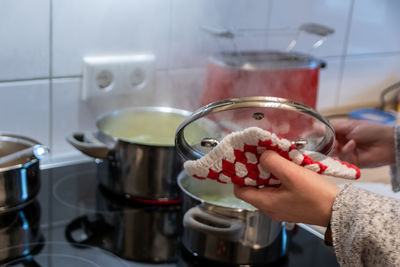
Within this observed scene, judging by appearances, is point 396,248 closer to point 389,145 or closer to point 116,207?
point 389,145

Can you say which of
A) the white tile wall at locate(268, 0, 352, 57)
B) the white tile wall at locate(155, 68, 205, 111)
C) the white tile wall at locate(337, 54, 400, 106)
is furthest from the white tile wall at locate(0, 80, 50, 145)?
the white tile wall at locate(337, 54, 400, 106)

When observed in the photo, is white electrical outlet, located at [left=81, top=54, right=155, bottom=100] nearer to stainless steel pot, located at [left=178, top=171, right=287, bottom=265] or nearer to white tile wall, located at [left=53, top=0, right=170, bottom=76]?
white tile wall, located at [left=53, top=0, right=170, bottom=76]

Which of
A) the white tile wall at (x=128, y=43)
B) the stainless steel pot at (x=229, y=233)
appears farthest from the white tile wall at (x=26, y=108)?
the stainless steel pot at (x=229, y=233)

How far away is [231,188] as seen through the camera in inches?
34.3

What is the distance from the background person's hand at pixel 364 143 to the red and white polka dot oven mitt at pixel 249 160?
34cm

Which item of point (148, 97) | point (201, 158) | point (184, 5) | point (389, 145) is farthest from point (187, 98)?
point (201, 158)

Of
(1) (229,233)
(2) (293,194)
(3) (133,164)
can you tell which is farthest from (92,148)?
(2) (293,194)

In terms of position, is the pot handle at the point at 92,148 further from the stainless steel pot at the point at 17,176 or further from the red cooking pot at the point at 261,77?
the red cooking pot at the point at 261,77

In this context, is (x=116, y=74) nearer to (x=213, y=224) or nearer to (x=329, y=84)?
(x=213, y=224)

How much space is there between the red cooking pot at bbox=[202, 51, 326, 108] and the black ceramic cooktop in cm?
29

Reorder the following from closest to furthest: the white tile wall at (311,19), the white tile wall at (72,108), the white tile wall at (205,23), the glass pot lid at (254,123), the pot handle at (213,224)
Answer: the glass pot lid at (254,123), the pot handle at (213,224), the white tile wall at (72,108), the white tile wall at (205,23), the white tile wall at (311,19)

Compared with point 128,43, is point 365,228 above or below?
below

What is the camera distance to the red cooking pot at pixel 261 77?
1041 mm

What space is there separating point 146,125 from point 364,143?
42 cm
